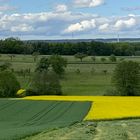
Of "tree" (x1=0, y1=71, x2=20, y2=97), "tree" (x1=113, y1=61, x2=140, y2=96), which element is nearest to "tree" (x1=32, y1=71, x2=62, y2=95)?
"tree" (x1=0, y1=71, x2=20, y2=97)

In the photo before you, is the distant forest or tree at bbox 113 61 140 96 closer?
tree at bbox 113 61 140 96

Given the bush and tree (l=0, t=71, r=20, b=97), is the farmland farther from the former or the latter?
tree (l=0, t=71, r=20, b=97)

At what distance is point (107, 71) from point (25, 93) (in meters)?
44.9

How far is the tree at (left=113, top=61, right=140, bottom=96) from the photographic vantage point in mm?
82125

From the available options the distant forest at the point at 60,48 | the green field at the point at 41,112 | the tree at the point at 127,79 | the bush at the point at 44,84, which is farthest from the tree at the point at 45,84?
the distant forest at the point at 60,48

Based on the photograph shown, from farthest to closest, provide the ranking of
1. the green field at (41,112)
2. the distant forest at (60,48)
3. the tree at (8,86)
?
the distant forest at (60,48) < the tree at (8,86) < the green field at (41,112)

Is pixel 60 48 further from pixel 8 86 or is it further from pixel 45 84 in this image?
pixel 8 86

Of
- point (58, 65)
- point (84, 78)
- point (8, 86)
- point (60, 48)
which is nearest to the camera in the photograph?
point (8, 86)

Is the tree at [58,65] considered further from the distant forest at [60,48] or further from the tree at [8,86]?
the distant forest at [60,48]

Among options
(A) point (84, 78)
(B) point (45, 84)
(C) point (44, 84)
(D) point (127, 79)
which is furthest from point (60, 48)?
(D) point (127, 79)

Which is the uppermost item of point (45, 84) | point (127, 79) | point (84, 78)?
point (127, 79)

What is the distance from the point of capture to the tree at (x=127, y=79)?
269ft

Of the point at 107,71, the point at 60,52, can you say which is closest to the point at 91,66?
the point at 107,71

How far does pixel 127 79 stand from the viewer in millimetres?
82062
